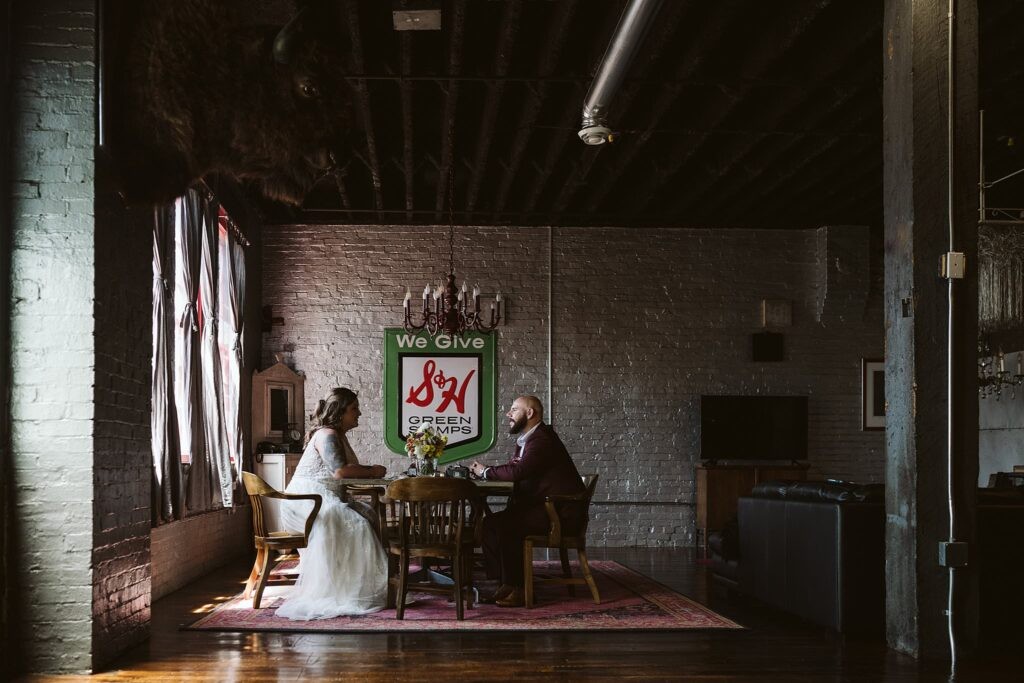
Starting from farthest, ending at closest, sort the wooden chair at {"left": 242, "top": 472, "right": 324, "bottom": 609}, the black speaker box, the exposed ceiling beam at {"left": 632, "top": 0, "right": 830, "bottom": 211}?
the black speaker box, the wooden chair at {"left": 242, "top": 472, "right": 324, "bottom": 609}, the exposed ceiling beam at {"left": 632, "top": 0, "right": 830, "bottom": 211}

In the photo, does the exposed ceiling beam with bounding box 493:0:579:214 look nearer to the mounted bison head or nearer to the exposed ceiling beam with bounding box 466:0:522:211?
the exposed ceiling beam with bounding box 466:0:522:211

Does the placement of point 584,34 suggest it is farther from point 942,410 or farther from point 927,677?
point 927,677

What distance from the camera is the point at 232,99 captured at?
302cm

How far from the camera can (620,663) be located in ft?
15.2

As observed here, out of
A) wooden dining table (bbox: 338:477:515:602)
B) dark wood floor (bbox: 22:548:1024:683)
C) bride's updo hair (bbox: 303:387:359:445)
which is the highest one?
bride's updo hair (bbox: 303:387:359:445)

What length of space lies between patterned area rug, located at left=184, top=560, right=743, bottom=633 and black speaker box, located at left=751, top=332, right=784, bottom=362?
14.6 ft

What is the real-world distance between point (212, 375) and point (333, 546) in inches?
106

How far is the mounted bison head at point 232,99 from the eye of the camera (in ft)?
9.52

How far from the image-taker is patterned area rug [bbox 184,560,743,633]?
5500 millimetres

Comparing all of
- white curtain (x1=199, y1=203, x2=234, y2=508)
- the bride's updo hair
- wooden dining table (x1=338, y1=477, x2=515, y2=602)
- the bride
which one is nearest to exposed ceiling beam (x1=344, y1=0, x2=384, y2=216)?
white curtain (x1=199, y1=203, x2=234, y2=508)

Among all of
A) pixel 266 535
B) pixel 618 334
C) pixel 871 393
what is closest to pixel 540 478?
pixel 266 535

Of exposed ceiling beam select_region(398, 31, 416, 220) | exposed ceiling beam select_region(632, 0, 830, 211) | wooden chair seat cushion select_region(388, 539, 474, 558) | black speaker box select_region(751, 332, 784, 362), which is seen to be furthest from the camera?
black speaker box select_region(751, 332, 784, 362)

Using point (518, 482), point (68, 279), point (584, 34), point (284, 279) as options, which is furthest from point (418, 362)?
point (68, 279)

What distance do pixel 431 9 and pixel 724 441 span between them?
634cm
